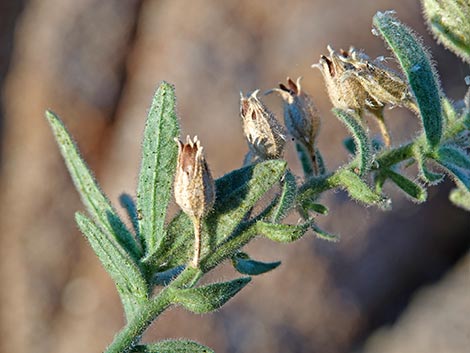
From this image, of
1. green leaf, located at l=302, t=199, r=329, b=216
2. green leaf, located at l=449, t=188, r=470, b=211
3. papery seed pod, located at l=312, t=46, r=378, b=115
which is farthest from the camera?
green leaf, located at l=449, t=188, r=470, b=211

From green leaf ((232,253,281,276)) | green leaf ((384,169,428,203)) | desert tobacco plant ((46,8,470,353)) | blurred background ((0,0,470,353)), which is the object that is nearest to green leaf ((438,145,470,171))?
desert tobacco plant ((46,8,470,353))

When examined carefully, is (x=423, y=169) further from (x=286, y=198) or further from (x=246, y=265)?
(x=246, y=265)

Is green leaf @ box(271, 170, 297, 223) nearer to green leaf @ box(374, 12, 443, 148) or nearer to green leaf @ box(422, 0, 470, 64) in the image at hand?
green leaf @ box(374, 12, 443, 148)

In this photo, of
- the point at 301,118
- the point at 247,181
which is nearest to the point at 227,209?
the point at 247,181

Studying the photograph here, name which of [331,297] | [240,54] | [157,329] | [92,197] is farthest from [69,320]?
[92,197]

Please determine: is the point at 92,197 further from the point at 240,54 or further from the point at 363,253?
the point at 363,253

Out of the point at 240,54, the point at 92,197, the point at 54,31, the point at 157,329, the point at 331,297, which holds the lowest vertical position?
the point at 331,297

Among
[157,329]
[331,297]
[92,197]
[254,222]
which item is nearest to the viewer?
[254,222]
